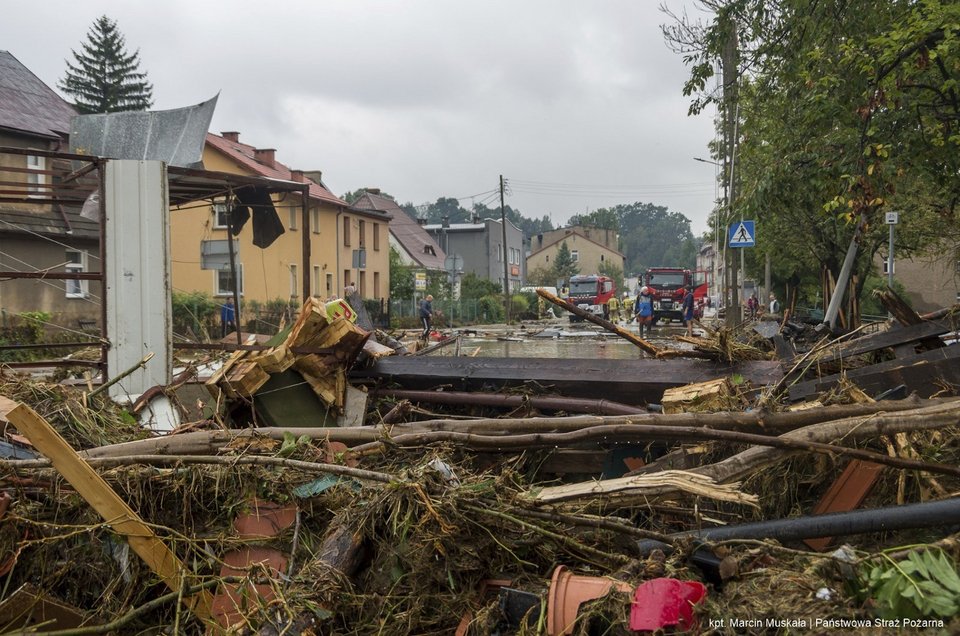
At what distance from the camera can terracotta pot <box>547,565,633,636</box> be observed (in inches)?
116

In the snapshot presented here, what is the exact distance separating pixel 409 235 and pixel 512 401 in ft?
192

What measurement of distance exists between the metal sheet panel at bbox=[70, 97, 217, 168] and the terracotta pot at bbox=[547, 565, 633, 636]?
6.80 meters

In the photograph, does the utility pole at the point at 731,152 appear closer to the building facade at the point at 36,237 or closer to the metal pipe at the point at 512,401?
the metal pipe at the point at 512,401

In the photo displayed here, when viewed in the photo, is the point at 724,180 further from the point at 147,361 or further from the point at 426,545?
the point at 426,545

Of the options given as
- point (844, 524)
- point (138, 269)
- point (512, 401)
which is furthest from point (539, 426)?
point (138, 269)

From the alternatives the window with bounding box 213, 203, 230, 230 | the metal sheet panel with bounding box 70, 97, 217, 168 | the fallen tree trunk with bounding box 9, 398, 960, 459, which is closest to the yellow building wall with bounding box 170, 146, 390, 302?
the window with bounding box 213, 203, 230, 230

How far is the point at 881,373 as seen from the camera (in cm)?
507

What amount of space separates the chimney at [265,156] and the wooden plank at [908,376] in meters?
36.8

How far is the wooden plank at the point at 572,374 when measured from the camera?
623cm

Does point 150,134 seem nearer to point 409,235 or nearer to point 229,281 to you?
point 229,281

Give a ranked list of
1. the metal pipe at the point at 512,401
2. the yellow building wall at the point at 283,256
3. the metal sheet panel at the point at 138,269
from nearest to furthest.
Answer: the metal pipe at the point at 512,401
the metal sheet panel at the point at 138,269
the yellow building wall at the point at 283,256

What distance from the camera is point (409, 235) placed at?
210 ft

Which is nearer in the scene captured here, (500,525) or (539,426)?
(500,525)

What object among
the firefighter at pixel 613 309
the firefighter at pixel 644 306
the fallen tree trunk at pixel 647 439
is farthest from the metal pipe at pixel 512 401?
the firefighter at pixel 613 309
